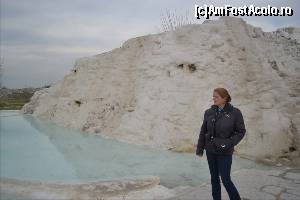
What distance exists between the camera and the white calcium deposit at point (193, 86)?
6492 mm

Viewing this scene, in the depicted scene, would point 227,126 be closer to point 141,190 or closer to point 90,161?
point 141,190

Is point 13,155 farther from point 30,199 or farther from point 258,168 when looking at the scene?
point 258,168

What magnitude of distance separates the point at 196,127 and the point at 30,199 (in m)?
3.85

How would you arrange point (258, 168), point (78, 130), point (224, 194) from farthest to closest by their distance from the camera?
point (78, 130) < point (258, 168) < point (224, 194)

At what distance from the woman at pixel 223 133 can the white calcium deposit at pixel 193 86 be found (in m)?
2.93

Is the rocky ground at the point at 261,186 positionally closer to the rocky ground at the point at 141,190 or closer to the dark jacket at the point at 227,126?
the rocky ground at the point at 141,190

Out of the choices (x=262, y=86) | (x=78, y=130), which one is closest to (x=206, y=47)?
(x=262, y=86)

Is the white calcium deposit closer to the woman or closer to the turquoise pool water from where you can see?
the turquoise pool water

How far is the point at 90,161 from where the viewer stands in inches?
232

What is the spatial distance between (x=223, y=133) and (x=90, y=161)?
3.09 meters

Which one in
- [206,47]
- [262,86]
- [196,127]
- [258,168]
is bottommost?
[258,168]

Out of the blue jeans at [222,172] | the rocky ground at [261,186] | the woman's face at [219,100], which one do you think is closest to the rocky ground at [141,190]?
the rocky ground at [261,186]

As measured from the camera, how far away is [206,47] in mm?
7875

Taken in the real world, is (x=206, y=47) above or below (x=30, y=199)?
above
